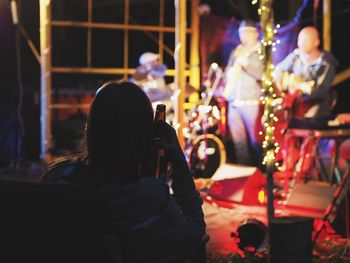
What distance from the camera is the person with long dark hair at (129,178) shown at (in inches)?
82.7

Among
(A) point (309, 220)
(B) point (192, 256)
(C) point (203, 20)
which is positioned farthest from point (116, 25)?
(B) point (192, 256)

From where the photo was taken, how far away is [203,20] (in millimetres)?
9844

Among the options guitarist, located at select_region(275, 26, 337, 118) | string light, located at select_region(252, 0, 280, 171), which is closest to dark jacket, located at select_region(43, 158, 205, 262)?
string light, located at select_region(252, 0, 280, 171)

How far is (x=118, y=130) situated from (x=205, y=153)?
651 centimetres

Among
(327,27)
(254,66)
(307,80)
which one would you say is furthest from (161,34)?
(307,80)

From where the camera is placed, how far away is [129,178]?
215 centimetres

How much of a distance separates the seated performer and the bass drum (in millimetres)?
1296

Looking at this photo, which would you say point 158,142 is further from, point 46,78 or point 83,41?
point 83,41

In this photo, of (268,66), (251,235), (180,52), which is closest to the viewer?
(268,66)

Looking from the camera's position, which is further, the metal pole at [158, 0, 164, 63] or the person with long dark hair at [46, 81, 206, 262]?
the metal pole at [158, 0, 164, 63]

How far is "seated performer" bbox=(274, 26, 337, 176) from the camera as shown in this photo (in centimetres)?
783

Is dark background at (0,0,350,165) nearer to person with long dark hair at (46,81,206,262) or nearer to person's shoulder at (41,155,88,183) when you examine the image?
person's shoulder at (41,155,88,183)

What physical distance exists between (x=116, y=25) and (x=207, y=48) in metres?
1.70

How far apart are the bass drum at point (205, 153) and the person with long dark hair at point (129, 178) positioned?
6326 millimetres
